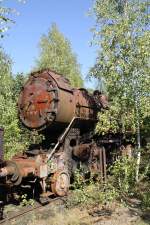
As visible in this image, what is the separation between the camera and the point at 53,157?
13.4m

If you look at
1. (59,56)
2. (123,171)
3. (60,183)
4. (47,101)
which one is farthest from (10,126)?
(59,56)

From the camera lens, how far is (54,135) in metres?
14.8

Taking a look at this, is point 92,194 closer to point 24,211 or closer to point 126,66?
point 24,211

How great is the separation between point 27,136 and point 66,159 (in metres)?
6.50

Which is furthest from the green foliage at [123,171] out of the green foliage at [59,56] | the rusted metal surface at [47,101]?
the green foliage at [59,56]

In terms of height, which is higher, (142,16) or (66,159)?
(142,16)

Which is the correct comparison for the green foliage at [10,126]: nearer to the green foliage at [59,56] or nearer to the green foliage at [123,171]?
the green foliage at [123,171]

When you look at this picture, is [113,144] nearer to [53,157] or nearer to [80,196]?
[53,157]

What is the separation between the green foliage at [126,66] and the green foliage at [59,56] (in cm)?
2282

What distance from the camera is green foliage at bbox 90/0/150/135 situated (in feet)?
46.2

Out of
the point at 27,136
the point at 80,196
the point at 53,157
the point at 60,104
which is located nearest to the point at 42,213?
the point at 80,196

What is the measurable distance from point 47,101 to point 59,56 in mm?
27999

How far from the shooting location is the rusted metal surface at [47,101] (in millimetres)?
13523

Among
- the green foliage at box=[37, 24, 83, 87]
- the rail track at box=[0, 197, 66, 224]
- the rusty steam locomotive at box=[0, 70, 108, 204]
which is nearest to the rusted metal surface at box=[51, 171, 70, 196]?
the rusty steam locomotive at box=[0, 70, 108, 204]
